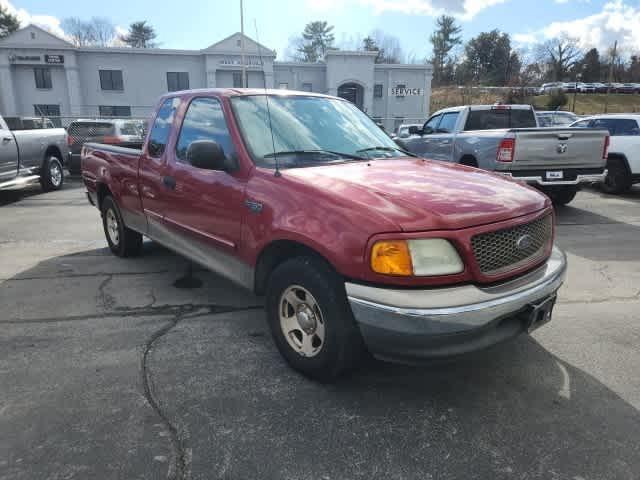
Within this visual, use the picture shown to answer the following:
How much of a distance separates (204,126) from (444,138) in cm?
644

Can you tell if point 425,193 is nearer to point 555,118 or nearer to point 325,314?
point 325,314

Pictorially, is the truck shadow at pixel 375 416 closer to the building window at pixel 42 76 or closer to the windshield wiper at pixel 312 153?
the windshield wiper at pixel 312 153

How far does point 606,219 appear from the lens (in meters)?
7.88

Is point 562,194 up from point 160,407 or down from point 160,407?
up

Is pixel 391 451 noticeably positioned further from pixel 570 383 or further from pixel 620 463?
pixel 570 383

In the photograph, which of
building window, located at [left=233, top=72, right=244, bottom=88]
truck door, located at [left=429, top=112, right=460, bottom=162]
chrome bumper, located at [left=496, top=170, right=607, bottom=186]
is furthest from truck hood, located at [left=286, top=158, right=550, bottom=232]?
building window, located at [left=233, top=72, right=244, bottom=88]

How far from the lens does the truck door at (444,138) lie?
8.88 m

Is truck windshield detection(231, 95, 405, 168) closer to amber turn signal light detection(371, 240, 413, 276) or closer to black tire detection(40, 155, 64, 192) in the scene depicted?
amber turn signal light detection(371, 240, 413, 276)

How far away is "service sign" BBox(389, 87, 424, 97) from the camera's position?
131ft

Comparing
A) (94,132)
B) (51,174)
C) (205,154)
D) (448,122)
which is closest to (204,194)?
(205,154)

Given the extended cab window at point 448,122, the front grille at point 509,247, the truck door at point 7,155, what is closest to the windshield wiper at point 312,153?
the front grille at point 509,247

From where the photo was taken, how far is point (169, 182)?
3947mm

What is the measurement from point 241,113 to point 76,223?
5681 millimetres

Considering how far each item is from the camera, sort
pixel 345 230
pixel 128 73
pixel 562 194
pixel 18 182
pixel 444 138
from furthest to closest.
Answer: pixel 128 73
pixel 18 182
pixel 444 138
pixel 562 194
pixel 345 230
